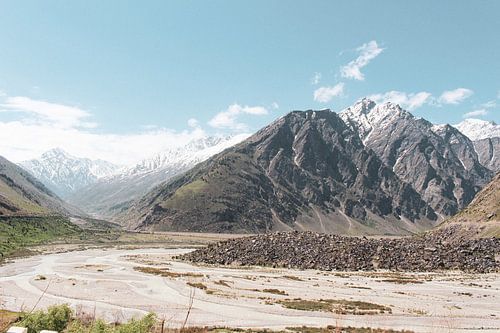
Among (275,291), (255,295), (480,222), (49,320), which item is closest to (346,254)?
(275,291)

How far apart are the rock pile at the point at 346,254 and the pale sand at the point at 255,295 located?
31.5 feet

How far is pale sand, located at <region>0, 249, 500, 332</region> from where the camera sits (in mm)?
53906

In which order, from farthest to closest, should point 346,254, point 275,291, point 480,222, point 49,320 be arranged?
point 480,222, point 346,254, point 275,291, point 49,320

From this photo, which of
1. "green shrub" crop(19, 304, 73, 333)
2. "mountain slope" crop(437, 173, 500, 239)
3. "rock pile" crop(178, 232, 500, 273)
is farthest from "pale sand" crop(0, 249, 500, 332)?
"mountain slope" crop(437, 173, 500, 239)

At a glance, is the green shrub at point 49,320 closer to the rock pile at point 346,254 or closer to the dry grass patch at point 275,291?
the dry grass patch at point 275,291

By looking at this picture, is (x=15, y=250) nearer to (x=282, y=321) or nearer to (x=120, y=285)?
(x=120, y=285)

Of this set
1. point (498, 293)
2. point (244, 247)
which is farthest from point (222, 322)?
point (244, 247)

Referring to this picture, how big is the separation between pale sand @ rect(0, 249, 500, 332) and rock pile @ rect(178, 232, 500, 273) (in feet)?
31.5

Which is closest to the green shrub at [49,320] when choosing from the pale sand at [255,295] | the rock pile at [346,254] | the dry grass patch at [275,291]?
the pale sand at [255,295]

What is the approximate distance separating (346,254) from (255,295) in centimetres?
6239

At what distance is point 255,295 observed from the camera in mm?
73812

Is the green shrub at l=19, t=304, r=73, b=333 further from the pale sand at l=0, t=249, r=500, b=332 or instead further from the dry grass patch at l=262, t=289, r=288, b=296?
the dry grass patch at l=262, t=289, r=288, b=296

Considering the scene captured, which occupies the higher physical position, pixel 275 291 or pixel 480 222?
pixel 480 222

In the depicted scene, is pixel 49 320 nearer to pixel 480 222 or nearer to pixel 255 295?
pixel 255 295
